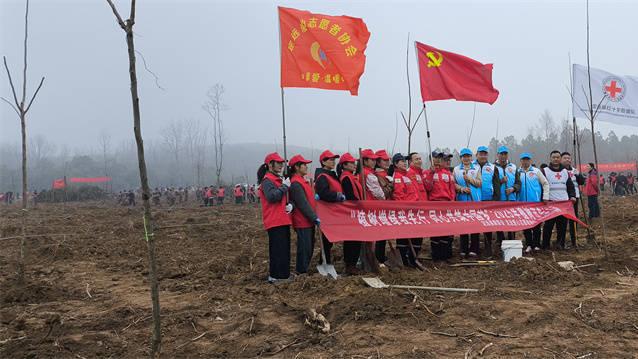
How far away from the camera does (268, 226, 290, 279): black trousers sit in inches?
222

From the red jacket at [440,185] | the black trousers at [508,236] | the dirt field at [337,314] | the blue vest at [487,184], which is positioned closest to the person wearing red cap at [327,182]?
the dirt field at [337,314]

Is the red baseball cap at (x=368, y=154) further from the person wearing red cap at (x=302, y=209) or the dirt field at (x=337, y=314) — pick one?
the dirt field at (x=337, y=314)

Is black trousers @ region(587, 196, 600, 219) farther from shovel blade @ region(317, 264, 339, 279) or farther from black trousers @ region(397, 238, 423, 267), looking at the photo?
shovel blade @ region(317, 264, 339, 279)

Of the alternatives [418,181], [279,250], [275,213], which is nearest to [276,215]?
[275,213]

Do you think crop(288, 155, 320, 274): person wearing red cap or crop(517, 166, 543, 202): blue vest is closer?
crop(288, 155, 320, 274): person wearing red cap

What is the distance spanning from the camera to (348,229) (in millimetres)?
5930

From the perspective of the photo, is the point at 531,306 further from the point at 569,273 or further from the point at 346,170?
the point at 346,170

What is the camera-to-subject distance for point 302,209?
5.68 m

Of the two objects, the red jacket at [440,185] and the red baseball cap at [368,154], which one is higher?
the red baseball cap at [368,154]

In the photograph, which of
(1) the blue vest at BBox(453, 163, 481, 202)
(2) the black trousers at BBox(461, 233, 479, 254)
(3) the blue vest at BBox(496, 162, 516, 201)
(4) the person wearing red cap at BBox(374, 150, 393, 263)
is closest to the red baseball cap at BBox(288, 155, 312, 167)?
(4) the person wearing red cap at BBox(374, 150, 393, 263)

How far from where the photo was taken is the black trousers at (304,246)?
19.0 feet

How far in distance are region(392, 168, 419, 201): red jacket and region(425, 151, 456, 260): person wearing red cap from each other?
1.66 feet

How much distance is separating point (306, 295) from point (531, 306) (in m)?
2.32

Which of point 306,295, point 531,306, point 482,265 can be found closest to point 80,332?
point 306,295
